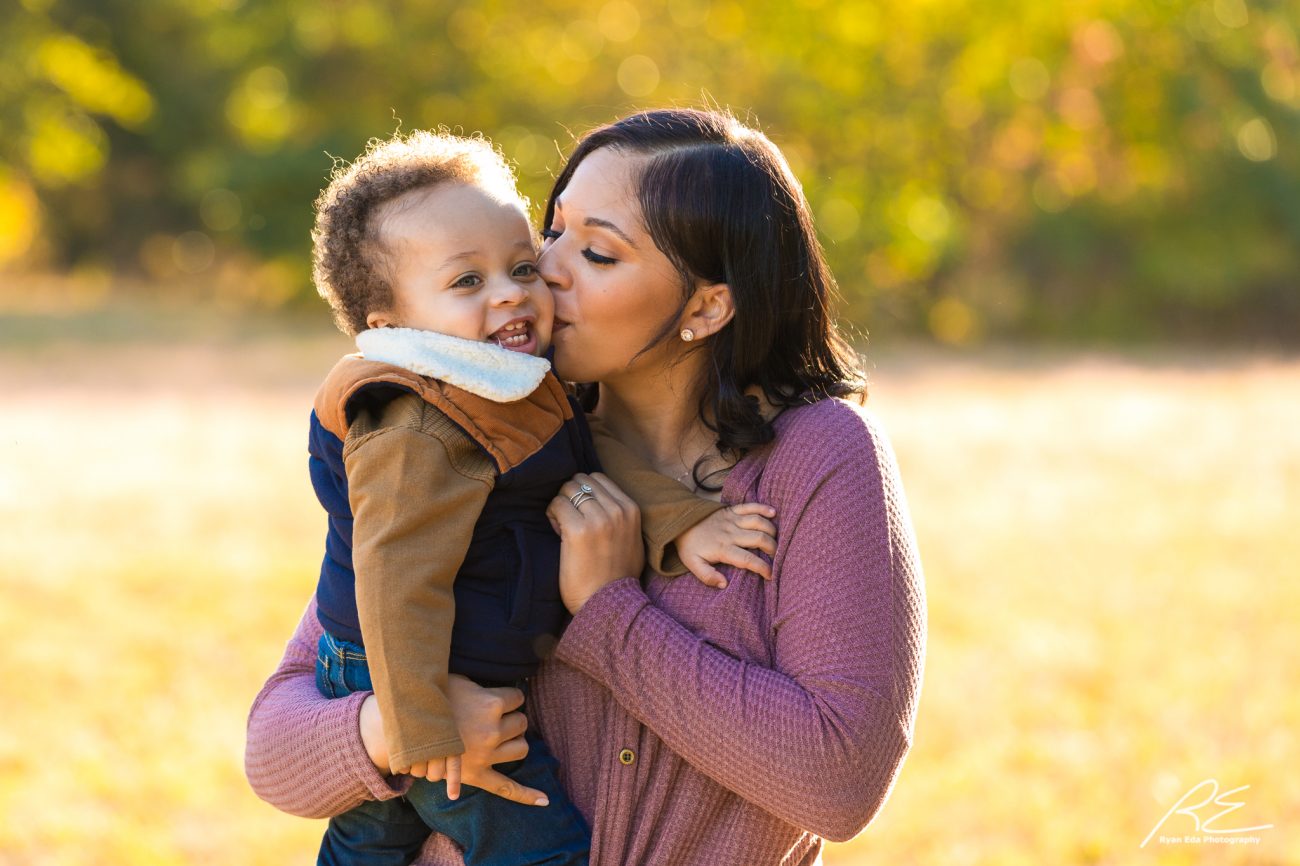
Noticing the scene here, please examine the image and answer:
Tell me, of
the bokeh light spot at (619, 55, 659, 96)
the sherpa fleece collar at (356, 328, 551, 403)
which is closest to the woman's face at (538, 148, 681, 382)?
the sherpa fleece collar at (356, 328, 551, 403)

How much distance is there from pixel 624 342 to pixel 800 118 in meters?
16.4

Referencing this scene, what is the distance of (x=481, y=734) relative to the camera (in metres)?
1.81

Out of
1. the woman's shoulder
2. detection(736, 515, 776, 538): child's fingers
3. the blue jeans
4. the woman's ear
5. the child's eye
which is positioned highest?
the child's eye

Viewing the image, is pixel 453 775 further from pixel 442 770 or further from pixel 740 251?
pixel 740 251

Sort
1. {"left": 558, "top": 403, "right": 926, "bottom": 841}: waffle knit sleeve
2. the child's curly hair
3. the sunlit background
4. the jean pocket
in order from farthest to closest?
the sunlit background → the child's curly hair → the jean pocket → {"left": 558, "top": 403, "right": 926, "bottom": 841}: waffle knit sleeve

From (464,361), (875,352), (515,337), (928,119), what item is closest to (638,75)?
(928,119)

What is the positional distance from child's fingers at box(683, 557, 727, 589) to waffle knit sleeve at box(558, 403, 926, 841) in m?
0.08

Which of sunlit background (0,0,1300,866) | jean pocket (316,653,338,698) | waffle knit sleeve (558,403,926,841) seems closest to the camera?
waffle knit sleeve (558,403,926,841)

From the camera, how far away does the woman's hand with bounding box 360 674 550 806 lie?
1.81m

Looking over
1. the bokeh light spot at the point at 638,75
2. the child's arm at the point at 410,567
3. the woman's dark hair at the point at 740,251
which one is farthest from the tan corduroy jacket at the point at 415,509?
the bokeh light spot at the point at 638,75

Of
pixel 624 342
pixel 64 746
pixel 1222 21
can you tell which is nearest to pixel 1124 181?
pixel 1222 21

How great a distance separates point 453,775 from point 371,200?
878mm

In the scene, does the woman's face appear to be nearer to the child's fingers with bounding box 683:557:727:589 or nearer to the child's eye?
the child's eye

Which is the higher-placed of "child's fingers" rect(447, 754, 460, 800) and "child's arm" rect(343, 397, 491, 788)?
"child's arm" rect(343, 397, 491, 788)
